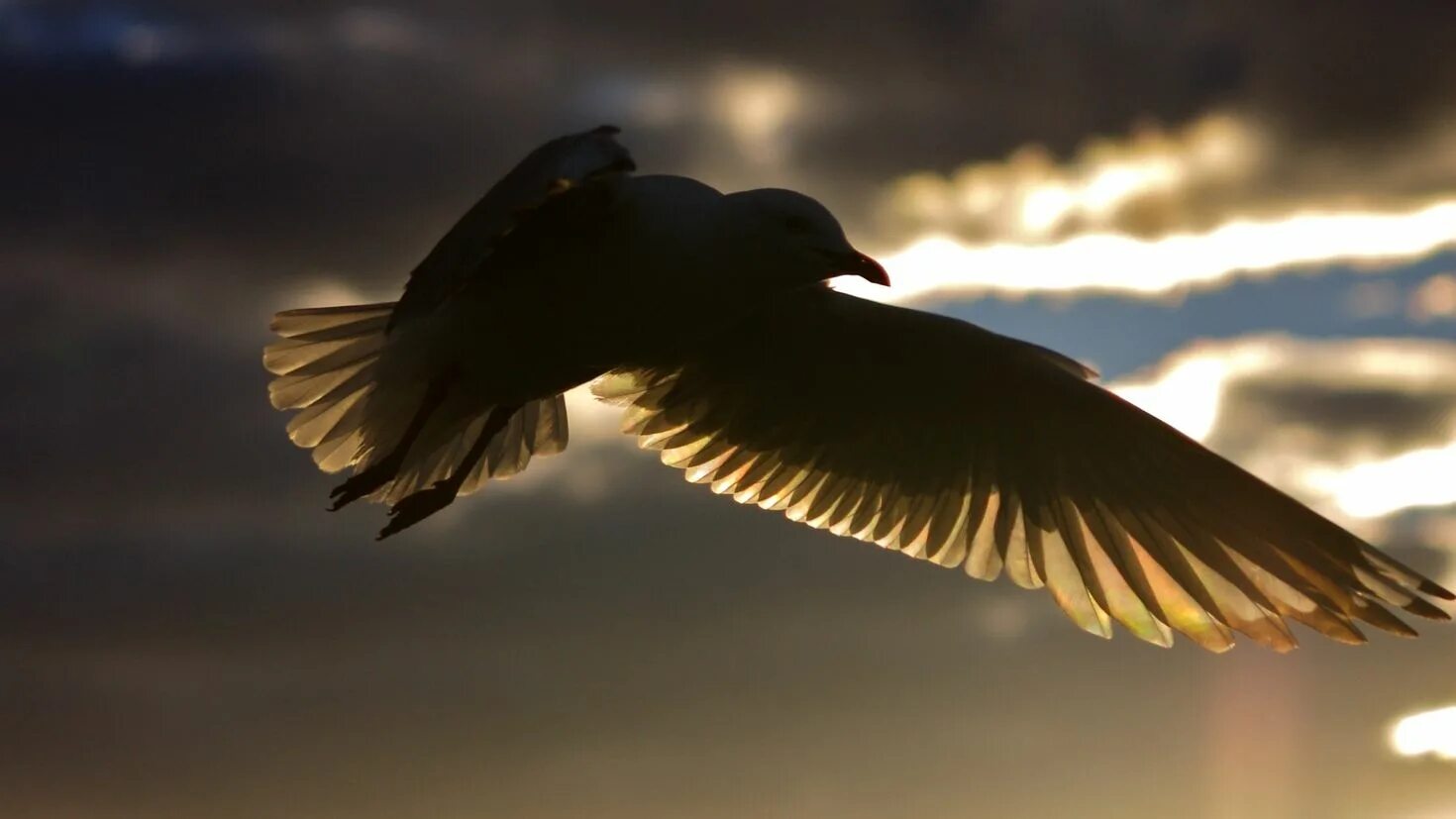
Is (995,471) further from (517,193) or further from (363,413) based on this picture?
(517,193)

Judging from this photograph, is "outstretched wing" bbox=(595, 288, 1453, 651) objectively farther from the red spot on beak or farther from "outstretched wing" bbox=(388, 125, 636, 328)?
"outstretched wing" bbox=(388, 125, 636, 328)

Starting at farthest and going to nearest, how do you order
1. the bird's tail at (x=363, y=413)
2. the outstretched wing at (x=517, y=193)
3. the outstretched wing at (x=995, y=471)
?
the bird's tail at (x=363, y=413)
the outstretched wing at (x=995, y=471)
the outstretched wing at (x=517, y=193)

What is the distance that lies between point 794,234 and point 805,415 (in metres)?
1.69

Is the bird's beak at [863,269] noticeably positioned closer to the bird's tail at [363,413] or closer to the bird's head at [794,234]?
the bird's head at [794,234]

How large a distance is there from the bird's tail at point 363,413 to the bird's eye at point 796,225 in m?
1.74

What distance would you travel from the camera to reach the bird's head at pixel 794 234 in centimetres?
579

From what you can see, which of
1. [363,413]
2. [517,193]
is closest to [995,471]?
[363,413]

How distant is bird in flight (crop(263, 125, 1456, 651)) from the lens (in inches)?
228

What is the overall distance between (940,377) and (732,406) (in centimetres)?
96

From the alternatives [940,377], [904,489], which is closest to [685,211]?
[940,377]

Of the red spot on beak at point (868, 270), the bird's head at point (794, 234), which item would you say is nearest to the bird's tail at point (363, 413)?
the bird's head at point (794, 234)

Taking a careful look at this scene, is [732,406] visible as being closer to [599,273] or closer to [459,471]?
[459,471]

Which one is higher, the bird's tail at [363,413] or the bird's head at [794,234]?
the bird's head at [794,234]

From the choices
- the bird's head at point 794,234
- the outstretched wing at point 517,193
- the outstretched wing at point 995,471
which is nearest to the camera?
the outstretched wing at point 517,193
